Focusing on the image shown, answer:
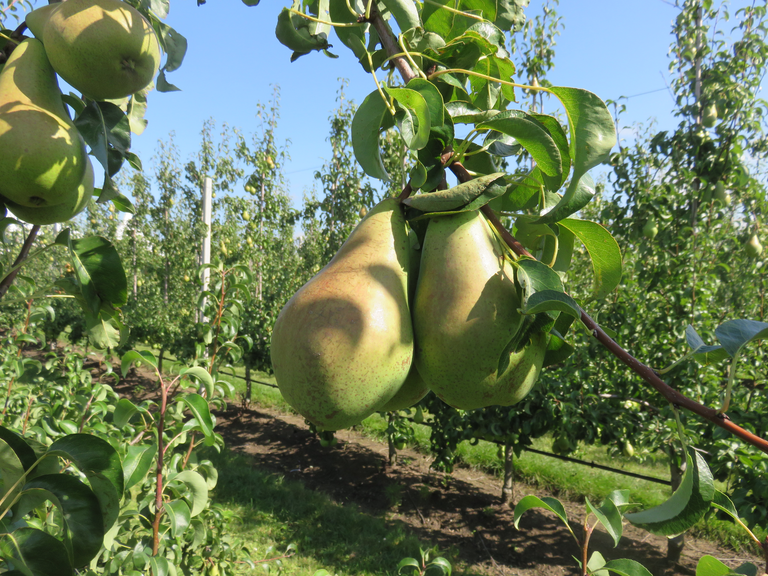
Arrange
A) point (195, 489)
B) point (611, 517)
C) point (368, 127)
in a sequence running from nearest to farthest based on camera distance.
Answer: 1. point (368, 127)
2. point (611, 517)
3. point (195, 489)

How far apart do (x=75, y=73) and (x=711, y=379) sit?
15.1ft

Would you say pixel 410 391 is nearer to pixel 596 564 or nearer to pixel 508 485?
pixel 596 564

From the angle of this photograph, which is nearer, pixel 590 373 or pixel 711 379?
pixel 711 379

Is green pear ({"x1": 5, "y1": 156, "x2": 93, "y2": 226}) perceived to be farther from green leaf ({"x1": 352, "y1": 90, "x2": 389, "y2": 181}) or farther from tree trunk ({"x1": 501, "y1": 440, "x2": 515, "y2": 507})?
tree trunk ({"x1": 501, "y1": 440, "x2": 515, "y2": 507})

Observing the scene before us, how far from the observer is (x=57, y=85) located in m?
0.80

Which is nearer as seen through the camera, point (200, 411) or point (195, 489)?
point (200, 411)

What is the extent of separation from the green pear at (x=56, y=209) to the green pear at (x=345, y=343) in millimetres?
433

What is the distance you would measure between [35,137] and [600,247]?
2.95 ft

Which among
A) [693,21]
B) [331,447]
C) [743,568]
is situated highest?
[693,21]

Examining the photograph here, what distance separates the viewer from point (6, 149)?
676mm

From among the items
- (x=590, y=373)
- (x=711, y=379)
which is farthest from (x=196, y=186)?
(x=711, y=379)

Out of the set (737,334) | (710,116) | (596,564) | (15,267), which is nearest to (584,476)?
(710,116)

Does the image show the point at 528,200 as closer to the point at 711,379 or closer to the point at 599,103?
the point at 599,103

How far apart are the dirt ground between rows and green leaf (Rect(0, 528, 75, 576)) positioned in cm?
451
